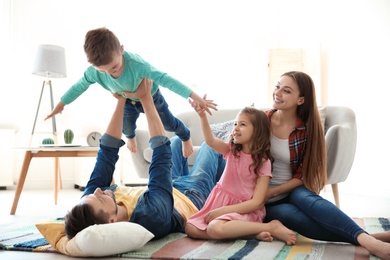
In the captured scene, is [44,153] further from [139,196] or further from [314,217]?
[314,217]

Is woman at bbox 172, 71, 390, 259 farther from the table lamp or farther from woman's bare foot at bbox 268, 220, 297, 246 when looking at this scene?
the table lamp

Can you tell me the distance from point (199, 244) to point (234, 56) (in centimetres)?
443

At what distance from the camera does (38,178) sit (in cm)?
526

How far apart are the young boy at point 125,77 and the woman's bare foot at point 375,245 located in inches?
30.6

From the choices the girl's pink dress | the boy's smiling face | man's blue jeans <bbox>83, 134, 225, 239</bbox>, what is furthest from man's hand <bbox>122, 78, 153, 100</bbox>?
the girl's pink dress

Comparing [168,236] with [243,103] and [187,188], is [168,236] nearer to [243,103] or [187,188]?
[187,188]

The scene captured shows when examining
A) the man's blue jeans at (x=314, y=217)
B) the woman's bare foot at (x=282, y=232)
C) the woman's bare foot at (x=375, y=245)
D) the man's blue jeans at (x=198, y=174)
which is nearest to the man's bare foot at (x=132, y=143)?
the man's blue jeans at (x=198, y=174)

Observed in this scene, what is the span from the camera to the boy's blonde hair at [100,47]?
5.93ft

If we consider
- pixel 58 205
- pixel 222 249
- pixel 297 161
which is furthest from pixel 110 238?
pixel 58 205

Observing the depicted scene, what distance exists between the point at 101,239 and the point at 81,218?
4.9 inches

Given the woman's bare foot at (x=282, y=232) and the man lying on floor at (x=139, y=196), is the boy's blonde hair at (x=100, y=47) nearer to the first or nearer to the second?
the man lying on floor at (x=139, y=196)

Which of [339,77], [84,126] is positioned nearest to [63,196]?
[84,126]

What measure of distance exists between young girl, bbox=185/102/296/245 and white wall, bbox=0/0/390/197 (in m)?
3.03

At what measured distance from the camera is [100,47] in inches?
71.1
